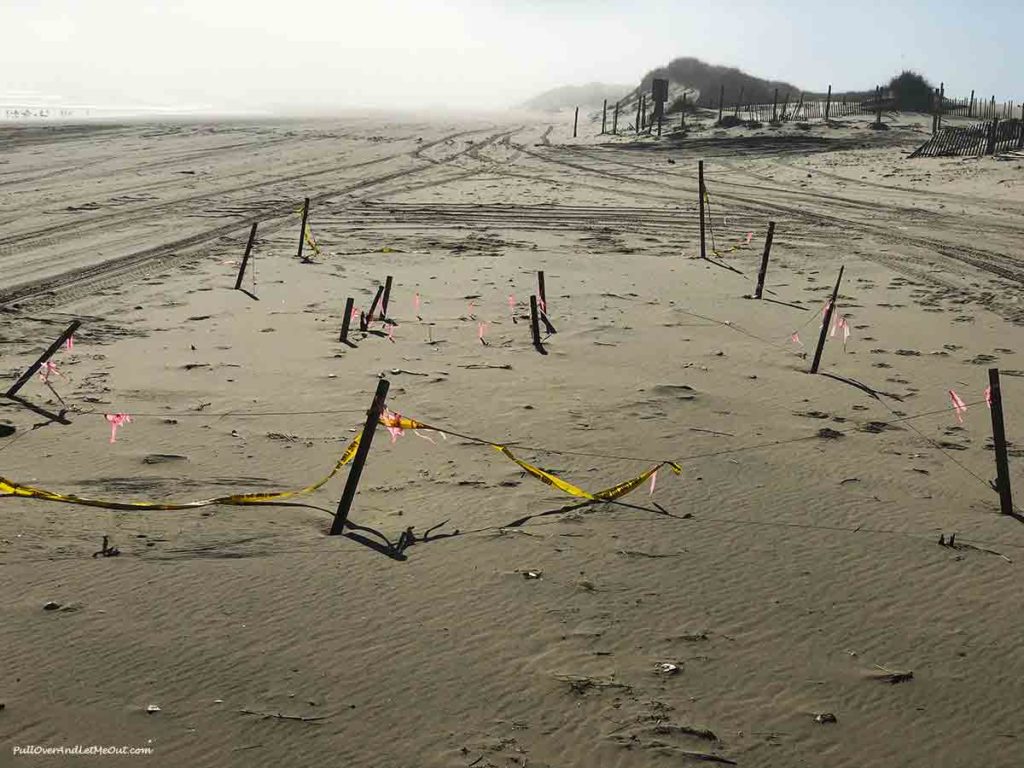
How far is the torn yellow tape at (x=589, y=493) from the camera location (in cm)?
648

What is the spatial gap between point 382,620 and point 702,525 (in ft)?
7.21

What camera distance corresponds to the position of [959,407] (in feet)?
27.5

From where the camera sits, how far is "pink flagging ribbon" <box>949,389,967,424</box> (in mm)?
8242

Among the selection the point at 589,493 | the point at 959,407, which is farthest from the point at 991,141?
the point at 589,493

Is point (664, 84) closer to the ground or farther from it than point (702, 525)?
farther from it

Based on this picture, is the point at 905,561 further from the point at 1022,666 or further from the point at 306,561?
the point at 306,561

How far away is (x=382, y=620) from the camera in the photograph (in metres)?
4.95

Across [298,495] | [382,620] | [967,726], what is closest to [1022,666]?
[967,726]

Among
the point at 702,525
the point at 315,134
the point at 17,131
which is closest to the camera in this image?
the point at 702,525

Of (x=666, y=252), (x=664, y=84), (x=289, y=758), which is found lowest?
(x=289, y=758)

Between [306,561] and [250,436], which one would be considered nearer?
[306,561]

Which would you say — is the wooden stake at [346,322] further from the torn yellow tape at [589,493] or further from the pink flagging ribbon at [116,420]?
the torn yellow tape at [589,493]

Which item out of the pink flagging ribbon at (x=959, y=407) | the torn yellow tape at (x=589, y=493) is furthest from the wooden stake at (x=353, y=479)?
the pink flagging ribbon at (x=959, y=407)

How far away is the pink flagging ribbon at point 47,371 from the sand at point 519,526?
13 cm
